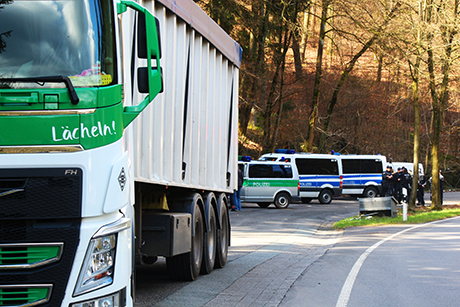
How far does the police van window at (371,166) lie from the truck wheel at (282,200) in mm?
7538

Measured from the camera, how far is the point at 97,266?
4172mm

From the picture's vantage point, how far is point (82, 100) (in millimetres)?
4348

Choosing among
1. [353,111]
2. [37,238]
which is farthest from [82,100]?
[353,111]

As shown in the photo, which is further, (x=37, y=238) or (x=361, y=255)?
(x=361, y=255)

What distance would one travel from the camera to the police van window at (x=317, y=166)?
31.2 m

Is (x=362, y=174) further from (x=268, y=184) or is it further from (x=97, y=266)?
(x=97, y=266)

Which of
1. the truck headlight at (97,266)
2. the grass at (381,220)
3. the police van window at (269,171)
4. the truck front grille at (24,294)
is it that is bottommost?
the grass at (381,220)

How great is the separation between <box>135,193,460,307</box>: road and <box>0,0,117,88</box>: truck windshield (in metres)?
3.44

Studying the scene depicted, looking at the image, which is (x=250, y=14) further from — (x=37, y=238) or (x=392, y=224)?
(x=37, y=238)

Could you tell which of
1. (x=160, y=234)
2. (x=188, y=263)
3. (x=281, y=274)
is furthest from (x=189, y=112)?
(x=281, y=274)

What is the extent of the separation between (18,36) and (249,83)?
103ft

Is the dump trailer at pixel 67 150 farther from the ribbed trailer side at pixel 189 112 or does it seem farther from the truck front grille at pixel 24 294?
the ribbed trailer side at pixel 189 112

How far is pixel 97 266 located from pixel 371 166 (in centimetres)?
3020

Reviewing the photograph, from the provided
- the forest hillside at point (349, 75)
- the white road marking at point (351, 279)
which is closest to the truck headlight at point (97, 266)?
the white road marking at point (351, 279)
